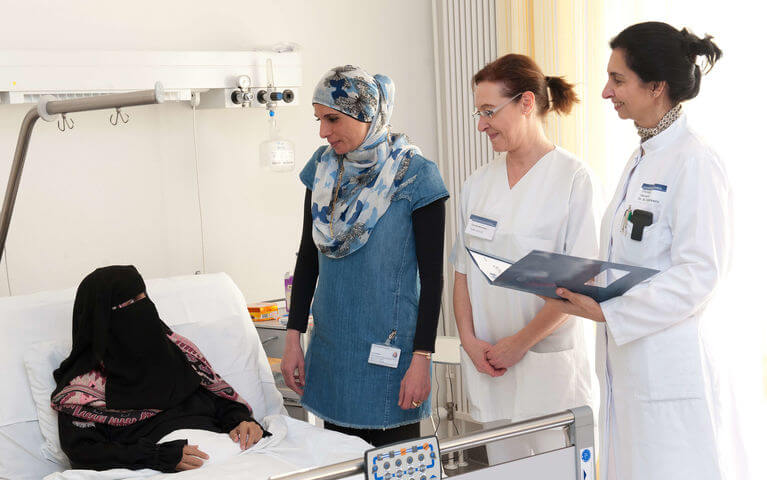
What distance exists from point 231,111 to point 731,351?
2.53 m

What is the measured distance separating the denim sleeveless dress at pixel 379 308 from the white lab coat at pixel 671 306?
55cm

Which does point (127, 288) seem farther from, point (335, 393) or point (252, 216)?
point (252, 216)

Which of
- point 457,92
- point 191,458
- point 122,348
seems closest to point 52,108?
point 122,348

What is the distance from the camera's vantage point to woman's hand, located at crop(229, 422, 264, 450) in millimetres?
2453

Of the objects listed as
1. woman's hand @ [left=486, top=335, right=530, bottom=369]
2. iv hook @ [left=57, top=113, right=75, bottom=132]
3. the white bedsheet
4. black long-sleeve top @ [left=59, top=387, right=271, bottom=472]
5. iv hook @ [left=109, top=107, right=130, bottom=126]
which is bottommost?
the white bedsheet

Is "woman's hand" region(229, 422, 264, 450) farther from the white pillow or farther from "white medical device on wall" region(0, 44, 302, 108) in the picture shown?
"white medical device on wall" region(0, 44, 302, 108)

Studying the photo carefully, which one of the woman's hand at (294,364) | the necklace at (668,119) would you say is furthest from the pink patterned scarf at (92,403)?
the necklace at (668,119)

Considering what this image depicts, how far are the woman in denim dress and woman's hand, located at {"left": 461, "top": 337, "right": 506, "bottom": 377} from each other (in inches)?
6.9

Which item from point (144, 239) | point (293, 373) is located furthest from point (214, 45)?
point (293, 373)

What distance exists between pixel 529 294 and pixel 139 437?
1.18 meters

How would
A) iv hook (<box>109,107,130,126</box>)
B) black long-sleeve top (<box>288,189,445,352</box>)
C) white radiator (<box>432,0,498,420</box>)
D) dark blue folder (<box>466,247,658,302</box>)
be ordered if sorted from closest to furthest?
1. dark blue folder (<box>466,247,658,302</box>)
2. black long-sleeve top (<box>288,189,445,352</box>)
3. iv hook (<box>109,107,130,126</box>)
4. white radiator (<box>432,0,498,420</box>)

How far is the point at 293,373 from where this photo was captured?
8.25 feet

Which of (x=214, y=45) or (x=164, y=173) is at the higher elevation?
(x=214, y=45)

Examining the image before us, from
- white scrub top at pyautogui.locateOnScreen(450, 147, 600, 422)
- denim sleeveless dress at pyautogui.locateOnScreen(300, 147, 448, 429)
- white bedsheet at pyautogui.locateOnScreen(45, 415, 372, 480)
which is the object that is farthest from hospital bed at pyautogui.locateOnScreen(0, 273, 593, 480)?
white scrub top at pyautogui.locateOnScreen(450, 147, 600, 422)
